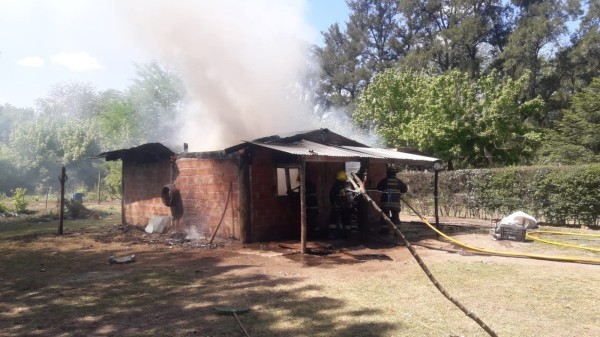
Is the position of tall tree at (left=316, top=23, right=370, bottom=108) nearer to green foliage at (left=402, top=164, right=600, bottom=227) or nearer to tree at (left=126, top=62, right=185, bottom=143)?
tree at (left=126, top=62, right=185, bottom=143)

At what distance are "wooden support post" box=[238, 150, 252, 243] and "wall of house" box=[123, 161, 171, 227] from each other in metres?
3.19

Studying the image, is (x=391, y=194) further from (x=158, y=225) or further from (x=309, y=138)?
(x=158, y=225)

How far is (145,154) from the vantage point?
13.1 meters

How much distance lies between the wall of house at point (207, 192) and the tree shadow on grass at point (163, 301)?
85.6 inches

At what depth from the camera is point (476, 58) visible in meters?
33.1

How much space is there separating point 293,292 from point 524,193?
464 inches

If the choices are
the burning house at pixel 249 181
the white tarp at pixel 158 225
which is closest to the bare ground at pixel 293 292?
the burning house at pixel 249 181

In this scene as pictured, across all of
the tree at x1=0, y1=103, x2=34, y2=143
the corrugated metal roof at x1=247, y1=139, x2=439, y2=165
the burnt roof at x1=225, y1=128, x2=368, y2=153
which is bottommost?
the corrugated metal roof at x1=247, y1=139, x2=439, y2=165

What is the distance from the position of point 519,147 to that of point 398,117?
21.1 ft

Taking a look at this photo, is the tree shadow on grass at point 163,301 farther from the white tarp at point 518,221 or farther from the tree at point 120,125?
the tree at point 120,125

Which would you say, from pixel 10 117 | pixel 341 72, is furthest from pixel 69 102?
pixel 341 72

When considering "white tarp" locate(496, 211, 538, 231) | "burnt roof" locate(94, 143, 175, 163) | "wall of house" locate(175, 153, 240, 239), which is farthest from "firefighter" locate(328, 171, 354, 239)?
"burnt roof" locate(94, 143, 175, 163)

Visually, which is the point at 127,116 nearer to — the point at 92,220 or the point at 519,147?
the point at 92,220

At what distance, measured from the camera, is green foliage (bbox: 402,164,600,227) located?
1325cm
